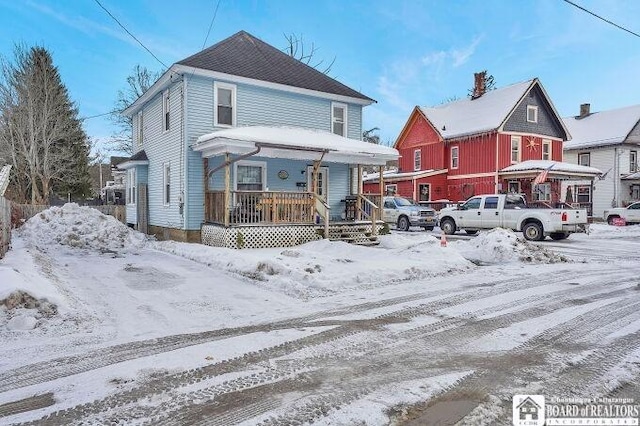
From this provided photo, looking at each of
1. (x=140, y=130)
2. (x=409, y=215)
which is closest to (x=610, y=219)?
(x=409, y=215)

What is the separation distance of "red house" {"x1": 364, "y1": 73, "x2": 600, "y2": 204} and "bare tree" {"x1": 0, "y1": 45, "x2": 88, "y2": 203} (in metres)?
22.8

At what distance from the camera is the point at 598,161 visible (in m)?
34.2

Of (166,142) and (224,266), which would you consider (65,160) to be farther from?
(224,266)

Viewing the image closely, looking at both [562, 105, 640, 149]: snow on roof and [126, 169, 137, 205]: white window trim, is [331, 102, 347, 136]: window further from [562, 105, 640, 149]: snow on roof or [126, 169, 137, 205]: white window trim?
[562, 105, 640, 149]: snow on roof

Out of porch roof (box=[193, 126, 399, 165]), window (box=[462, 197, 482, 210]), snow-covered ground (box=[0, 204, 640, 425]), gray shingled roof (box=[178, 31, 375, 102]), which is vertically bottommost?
snow-covered ground (box=[0, 204, 640, 425])

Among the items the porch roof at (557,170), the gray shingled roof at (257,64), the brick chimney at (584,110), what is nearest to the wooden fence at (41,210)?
the gray shingled roof at (257,64)

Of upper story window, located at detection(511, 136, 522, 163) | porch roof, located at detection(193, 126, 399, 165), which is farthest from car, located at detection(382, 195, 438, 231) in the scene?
upper story window, located at detection(511, 136, 522, 163)

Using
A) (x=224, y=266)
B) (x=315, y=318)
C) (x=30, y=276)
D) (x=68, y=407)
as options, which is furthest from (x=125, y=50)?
(x=68, y=407)

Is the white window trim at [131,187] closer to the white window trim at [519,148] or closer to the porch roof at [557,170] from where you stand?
the porch roof at [557,170]

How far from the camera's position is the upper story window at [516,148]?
29.9 meters

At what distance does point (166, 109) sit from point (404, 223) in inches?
533

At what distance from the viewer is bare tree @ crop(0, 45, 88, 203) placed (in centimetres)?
2725

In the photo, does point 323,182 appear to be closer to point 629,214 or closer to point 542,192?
point 542,192

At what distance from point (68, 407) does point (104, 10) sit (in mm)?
12259
